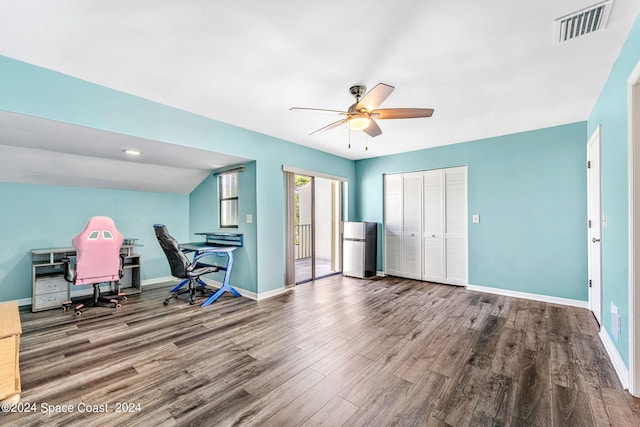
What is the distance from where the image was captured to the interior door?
3.04 m

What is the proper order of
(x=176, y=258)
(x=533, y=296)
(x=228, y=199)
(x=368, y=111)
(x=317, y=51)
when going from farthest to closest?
(x=228, y=199)
(x=533, y=296)
(x=176, y=258)
(x=368, y=111)
(x=317, y=51)

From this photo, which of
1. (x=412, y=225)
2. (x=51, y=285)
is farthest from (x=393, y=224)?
(x=51, y=285)

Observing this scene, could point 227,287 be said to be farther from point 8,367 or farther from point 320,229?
point 320,229

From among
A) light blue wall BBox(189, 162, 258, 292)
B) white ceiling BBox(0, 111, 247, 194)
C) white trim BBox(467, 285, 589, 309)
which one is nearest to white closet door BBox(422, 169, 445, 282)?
white trim BBox(467, 285, 589, 309)

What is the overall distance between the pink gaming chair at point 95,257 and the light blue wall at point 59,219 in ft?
2.75

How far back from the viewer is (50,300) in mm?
3629

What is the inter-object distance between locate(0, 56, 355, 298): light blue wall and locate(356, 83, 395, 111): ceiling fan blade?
81.1 inches

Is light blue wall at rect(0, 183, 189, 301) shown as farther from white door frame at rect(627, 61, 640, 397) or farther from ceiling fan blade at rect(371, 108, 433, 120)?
white door frame at rect(627, 61, 640, 397)

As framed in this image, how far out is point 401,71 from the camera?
7.69 ft

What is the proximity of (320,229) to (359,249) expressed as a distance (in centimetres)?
273

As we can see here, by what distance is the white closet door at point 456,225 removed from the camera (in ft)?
15.1

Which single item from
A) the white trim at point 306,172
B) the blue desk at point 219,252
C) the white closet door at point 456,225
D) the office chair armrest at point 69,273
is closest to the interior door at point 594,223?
the white closet door at point 456,225

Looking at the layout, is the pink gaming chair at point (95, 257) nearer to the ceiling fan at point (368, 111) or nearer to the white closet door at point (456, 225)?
the ceiling fan at point (368, 111)

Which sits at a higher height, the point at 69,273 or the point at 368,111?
the point at 368,111
